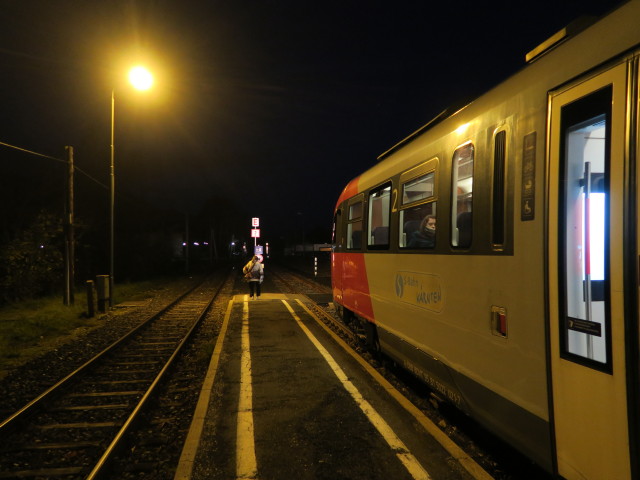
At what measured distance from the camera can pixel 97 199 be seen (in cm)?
3509

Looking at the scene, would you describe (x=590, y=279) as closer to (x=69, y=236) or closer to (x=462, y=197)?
(x=462, y=197)

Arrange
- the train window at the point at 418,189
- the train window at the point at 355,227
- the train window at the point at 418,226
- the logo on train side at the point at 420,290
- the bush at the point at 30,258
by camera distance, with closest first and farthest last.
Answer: the logo on train side at the point at 420,290 → the train window at the point at 418,226 → the train window at the point at 418,189 → the train window at the point at 355,227 → the bush at the point at 30,258

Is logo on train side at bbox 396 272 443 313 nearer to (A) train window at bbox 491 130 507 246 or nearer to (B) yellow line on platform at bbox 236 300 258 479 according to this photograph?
(A) train window at bbox 491 130 507 246

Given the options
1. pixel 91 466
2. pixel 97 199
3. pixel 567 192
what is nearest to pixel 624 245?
pixel 567 192

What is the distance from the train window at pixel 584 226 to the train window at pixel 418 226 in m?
2.01

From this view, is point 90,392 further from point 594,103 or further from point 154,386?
point 594,103

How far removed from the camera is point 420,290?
5141mm

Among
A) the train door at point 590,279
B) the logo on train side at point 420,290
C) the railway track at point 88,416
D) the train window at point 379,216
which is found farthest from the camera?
the train window at point 379,216

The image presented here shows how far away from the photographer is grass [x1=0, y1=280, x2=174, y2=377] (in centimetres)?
968

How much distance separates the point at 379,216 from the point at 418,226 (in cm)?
178

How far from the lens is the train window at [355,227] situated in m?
8.37

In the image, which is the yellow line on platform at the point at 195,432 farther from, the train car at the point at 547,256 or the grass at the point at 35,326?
the grass at the point at 35,326

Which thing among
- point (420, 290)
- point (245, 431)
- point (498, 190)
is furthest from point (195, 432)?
Answer: point (498, 190)

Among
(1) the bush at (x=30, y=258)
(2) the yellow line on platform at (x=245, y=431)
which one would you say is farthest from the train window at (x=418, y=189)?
(1) the bush at (x=30, y=258)
